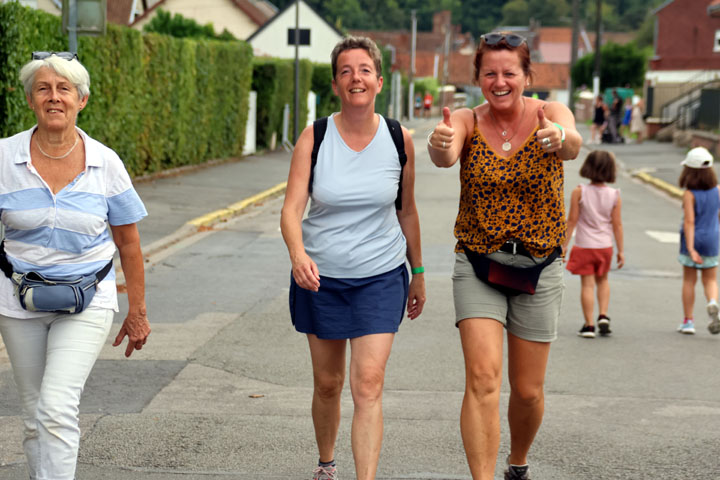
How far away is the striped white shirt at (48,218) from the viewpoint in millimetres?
3963

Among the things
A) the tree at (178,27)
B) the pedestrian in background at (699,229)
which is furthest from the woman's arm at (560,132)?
the tree at (178,27)

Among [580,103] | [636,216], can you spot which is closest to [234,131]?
[636,216]

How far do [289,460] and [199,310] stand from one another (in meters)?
4.23

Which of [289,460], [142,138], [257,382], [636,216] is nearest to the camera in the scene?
[289,460]

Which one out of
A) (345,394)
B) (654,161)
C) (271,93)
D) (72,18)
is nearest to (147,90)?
(72,18)

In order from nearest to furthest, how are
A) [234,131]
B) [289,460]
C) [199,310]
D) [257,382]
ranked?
[289,460]
[257,382]
[199,310]
[234,131]

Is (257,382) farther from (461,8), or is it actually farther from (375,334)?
(461,8)

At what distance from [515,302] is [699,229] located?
478 cm

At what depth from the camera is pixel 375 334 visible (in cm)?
443

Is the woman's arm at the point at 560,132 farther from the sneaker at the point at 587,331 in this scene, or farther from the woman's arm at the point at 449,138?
the sneaker at the point at 587,331

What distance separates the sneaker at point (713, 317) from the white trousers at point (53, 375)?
5.89 meters

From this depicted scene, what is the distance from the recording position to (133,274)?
426 centimetres

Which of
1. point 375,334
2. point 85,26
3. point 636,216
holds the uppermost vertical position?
point 85,26

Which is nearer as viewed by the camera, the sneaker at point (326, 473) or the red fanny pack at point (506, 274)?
the red fanny pack at point (506, 274)
